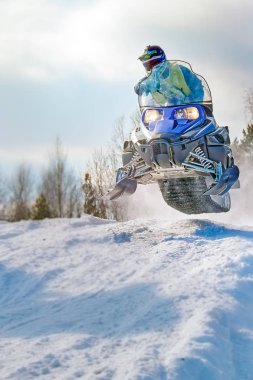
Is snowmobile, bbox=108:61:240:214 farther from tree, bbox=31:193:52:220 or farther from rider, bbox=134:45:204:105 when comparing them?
tree, bbox=31:193:52:220

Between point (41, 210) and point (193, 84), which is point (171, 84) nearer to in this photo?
point (193, 84)

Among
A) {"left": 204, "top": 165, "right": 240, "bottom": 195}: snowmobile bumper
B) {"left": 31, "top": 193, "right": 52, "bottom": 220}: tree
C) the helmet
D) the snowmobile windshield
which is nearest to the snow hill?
{"left": 204, "top": 165, "right": 240, "bottom": 195}: snowmobile bumper

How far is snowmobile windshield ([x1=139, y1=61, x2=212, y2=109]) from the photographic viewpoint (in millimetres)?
7988

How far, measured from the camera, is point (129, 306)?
4594mm

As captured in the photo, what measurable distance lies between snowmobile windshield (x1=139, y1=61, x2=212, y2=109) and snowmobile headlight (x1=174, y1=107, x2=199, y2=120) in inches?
5.3

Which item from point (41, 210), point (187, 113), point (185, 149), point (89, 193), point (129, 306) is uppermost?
point (187, 113)

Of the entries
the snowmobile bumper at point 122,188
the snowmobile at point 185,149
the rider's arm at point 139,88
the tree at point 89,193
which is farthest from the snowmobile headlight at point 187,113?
the tree at point 89,193

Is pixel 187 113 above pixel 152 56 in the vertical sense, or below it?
below

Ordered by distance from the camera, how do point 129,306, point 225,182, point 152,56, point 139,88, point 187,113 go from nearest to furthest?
1. point 129,306
2. point 225,182
3. point 187,113
4. point 152,56
5. point 139,88

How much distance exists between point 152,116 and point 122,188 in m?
1.35

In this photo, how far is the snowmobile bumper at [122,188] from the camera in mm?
8602

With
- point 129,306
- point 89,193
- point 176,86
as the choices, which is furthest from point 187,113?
point 89,193

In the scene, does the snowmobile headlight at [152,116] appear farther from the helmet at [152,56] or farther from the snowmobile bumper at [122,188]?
the snowmobile bumper at [122,188]

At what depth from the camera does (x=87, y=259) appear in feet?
19.9
